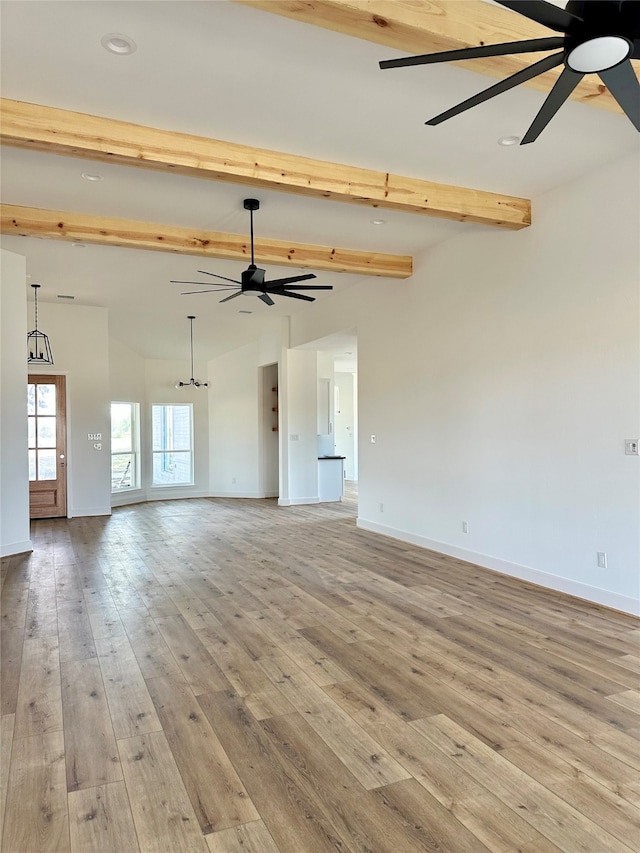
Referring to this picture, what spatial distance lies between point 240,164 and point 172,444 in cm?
884

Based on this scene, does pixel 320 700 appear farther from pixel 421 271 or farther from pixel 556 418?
pixel 421 271

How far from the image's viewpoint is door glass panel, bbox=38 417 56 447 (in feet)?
28.0

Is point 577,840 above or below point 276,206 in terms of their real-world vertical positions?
below

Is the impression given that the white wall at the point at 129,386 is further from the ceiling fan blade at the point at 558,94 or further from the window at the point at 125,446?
the ceiling fan blade at the point at 558,94

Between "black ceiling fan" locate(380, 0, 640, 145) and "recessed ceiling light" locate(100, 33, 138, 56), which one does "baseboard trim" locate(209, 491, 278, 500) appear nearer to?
"recessed ceiling light" locate(100, 33, 138, 56)

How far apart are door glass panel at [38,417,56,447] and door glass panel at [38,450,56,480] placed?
0.40 feet

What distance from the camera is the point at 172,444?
471 inches

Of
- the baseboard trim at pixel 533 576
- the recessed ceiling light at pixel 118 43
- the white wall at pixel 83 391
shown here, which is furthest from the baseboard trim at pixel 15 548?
the recessed ceiling light at pixel 118 43

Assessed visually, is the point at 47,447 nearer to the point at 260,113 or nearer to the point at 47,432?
the point at 47,432

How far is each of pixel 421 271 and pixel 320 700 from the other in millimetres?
4815

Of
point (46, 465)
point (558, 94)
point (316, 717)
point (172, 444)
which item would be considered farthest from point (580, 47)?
point (172, 444)

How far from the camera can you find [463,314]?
5.66 m

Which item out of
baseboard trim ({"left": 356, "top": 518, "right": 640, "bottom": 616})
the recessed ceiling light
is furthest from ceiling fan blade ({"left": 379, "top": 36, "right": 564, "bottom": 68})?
baseboard trim ({"left": 356, "top": 518, "right": 640, "bottom": 616})

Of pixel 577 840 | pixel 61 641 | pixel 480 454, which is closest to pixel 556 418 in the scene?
pixel 480 454
